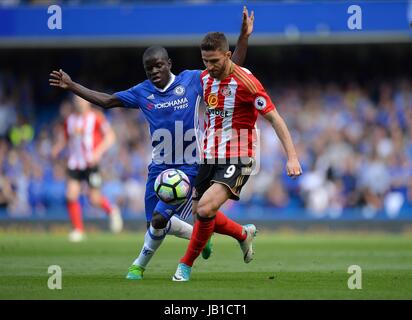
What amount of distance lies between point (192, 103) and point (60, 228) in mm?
11569

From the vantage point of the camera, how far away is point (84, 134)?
1783 cm

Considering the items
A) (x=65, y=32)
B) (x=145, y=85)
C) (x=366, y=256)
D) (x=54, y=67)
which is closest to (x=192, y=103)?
(x=145, y=85)

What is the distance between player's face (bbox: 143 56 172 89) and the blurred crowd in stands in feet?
37.9

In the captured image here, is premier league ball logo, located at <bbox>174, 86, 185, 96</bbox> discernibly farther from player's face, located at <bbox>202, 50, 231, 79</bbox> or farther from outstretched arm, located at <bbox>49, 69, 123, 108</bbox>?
player's face, located at <bbox>202, 50, 231, 79</bbox>

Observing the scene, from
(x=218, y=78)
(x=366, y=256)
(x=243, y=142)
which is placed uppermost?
(x=218, y=78)

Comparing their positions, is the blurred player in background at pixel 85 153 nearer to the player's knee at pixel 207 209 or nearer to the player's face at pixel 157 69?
the player's face at pixel 157 69

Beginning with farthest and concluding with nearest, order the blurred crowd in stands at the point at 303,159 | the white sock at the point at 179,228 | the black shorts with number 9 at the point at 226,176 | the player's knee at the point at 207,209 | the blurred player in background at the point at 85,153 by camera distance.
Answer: the blurred crowd in stands at the point at 303,159, the blurred player in background at the point at 85,153, the white sock at the point at 179,228, the black shorts with number 9 at the point at 226,176, the player's knee at the point at 207,209

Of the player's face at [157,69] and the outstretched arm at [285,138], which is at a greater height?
the player's face at [157,69]

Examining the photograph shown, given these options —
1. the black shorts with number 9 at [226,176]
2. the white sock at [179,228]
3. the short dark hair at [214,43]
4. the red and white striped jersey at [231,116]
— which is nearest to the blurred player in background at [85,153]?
the white sock at [179,228]

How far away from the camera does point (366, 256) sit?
40.4 ft

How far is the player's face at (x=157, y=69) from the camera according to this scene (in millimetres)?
9047

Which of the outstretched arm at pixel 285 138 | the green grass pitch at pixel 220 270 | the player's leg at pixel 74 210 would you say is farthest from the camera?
the player's leg at pixel 74 210

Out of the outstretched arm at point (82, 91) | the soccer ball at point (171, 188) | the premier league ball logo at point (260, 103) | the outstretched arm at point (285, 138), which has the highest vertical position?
the outstretched arm at point (82, 91)

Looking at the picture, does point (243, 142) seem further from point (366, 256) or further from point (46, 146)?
point (46, 146)
